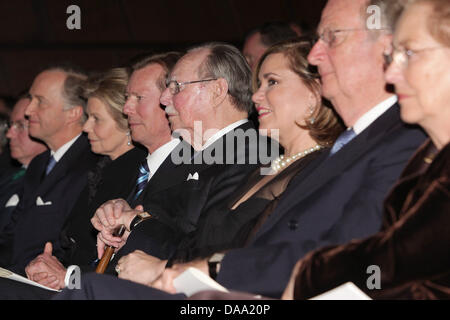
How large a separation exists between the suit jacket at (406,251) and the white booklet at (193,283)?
23 centimetres

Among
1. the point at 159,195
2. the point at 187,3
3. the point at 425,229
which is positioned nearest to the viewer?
the point at 425,229

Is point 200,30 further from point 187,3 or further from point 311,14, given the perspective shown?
point 311,14

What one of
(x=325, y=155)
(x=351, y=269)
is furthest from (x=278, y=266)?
(x=325, y=155)

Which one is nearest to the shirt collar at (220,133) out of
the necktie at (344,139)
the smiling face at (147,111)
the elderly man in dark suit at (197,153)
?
the elderly man in dark suit at (197,153)

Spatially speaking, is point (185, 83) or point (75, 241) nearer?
point (185, 83)

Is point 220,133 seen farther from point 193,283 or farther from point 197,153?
point 193,283

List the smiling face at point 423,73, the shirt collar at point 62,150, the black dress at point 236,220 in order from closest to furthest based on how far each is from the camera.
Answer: the smiling face at point 423,73 → the black dress at point 236,220 → the shirt collar at point 62,150

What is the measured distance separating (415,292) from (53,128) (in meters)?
3.13

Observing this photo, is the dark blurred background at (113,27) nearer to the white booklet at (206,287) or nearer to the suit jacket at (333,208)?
the suit jacket at (333,208)

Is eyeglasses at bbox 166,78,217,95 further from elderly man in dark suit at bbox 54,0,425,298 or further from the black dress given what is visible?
elderly man in dark suit at bbox 54,0,425,298

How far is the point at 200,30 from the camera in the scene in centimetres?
689

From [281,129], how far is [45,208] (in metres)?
1.78

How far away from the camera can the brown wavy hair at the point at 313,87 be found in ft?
8.70
